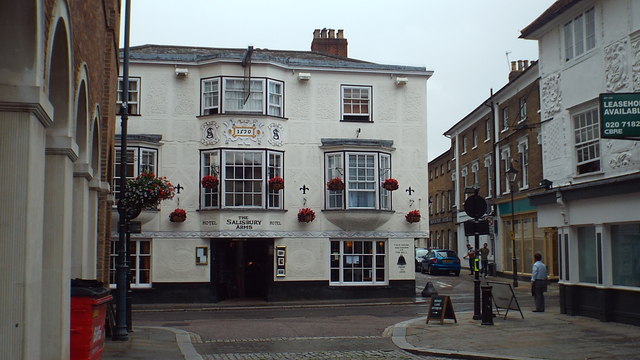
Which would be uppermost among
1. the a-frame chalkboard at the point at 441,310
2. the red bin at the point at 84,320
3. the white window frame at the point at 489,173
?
the white window frame at the point at 489,173

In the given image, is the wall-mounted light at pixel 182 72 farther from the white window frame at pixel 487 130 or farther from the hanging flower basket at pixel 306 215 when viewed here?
the white window frame at pixel 487 130

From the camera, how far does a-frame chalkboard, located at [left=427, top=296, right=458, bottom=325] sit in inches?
669

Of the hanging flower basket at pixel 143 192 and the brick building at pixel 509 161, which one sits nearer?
the hanging flower basket at pixel 143 192

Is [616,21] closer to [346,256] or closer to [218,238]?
[346,256]

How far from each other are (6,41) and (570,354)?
34.1 ft

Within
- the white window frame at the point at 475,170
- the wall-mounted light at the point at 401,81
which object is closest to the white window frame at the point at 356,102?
the wall-mounted light at the point at 401,81

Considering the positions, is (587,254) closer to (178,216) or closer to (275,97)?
(275,97)

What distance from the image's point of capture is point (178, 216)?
25125 millimetres

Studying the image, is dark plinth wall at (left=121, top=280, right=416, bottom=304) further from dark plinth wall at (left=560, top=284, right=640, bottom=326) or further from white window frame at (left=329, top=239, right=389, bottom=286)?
dark plinth wall at (left=560, top=284, right=640, bottom=326)

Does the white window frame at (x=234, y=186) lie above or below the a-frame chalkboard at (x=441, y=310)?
above

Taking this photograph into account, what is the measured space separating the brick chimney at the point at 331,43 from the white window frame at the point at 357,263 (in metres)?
10.4

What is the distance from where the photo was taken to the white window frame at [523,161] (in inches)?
1398

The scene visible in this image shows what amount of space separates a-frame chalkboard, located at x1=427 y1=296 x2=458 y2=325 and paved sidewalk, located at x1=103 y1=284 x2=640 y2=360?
18 cm

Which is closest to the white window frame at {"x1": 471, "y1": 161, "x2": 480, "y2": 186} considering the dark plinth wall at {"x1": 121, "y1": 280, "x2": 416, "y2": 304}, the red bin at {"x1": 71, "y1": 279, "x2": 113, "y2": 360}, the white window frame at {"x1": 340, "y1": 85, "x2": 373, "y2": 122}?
the white window frame at {"x1": 340, "y1": 85, "x2": 373, "y2": 122}
